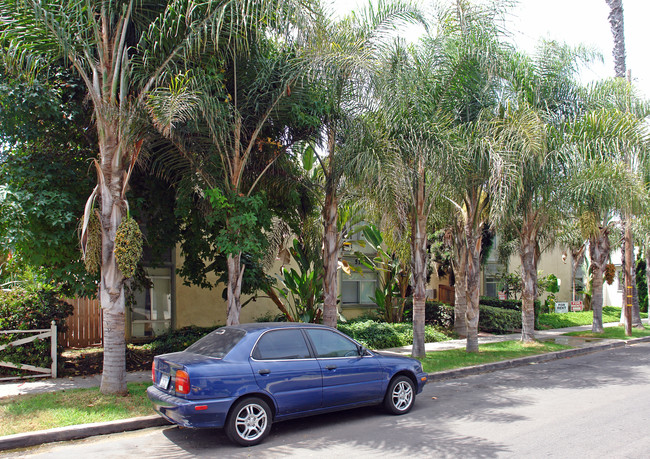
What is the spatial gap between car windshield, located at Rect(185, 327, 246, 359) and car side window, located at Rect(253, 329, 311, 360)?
1.02ft

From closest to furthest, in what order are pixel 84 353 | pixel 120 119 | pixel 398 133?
pixel 120 119 → pixel 398 133 → pixel 84 353

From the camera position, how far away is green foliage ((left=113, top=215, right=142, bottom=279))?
27.2ft

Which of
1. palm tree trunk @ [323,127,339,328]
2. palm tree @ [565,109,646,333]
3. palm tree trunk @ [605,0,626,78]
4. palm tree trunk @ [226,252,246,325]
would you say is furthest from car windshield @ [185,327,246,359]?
palm tree trunk @ [605,0,626,78]

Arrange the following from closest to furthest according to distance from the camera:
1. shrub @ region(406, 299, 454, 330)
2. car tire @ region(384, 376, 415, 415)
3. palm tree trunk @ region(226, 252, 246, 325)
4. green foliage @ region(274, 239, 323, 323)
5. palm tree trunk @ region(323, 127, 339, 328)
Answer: car tire @ region(384, 376, 415, 415) → palm tree trunk @ region(226, 252, 246, 325) → palm tree trunk @ region(323, 127, 339, 328) → green foliage @ region(274, 239, 323, 323) → shrub @ region(406, 299, 454, 330)

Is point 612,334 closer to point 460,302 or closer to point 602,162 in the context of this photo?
point 460,302

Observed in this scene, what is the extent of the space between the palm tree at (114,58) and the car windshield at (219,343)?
218cm

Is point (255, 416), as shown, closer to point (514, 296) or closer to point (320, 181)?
point (320, 181)

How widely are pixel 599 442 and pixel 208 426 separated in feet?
15.7

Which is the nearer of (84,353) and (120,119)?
(120,119)

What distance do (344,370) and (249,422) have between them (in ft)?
4.98

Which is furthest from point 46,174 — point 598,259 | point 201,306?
point 598,259

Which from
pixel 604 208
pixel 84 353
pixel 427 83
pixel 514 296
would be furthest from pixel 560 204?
pixel 514 296

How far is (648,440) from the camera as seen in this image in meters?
6.46

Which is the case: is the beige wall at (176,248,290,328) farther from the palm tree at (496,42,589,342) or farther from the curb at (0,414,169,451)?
the palm tree at (496,42,589,342)
